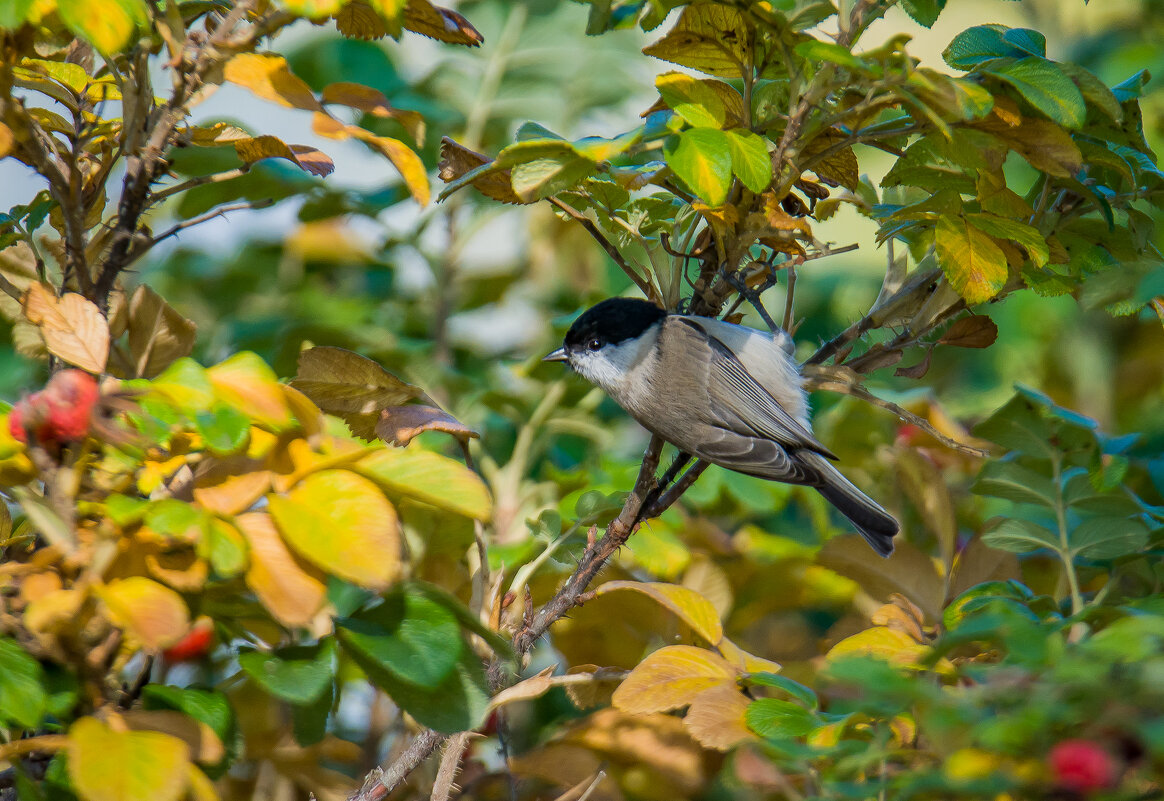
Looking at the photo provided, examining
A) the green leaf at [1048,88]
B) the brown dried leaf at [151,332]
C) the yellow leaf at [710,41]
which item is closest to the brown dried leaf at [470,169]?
the yellow leaf at [710,41]

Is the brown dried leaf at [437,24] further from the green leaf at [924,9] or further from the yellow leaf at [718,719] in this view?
the yellow leaf at [718,719]

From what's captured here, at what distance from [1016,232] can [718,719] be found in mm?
696

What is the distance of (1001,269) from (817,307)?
1888 mm

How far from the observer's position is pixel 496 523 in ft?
6.73

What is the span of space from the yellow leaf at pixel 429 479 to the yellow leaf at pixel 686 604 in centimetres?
36

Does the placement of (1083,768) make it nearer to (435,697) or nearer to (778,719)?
(778,719)

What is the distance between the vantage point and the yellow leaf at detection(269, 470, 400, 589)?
3.26 ft

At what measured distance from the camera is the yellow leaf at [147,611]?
912mm

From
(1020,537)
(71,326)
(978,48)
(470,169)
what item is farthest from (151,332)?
(1020,537)

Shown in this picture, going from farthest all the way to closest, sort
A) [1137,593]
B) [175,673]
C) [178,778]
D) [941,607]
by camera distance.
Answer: [175,673] → [941,607] → [1137,593] → [178,778]

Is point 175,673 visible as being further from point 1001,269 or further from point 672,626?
point 1001,269

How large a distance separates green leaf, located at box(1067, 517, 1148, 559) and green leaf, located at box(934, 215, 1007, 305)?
44 centimetres

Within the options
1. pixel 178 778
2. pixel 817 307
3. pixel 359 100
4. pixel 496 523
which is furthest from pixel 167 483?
pixel 817 307

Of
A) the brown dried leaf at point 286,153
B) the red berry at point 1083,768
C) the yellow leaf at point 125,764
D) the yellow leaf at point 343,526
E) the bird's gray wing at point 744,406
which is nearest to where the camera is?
the red berry at point 1083,768
